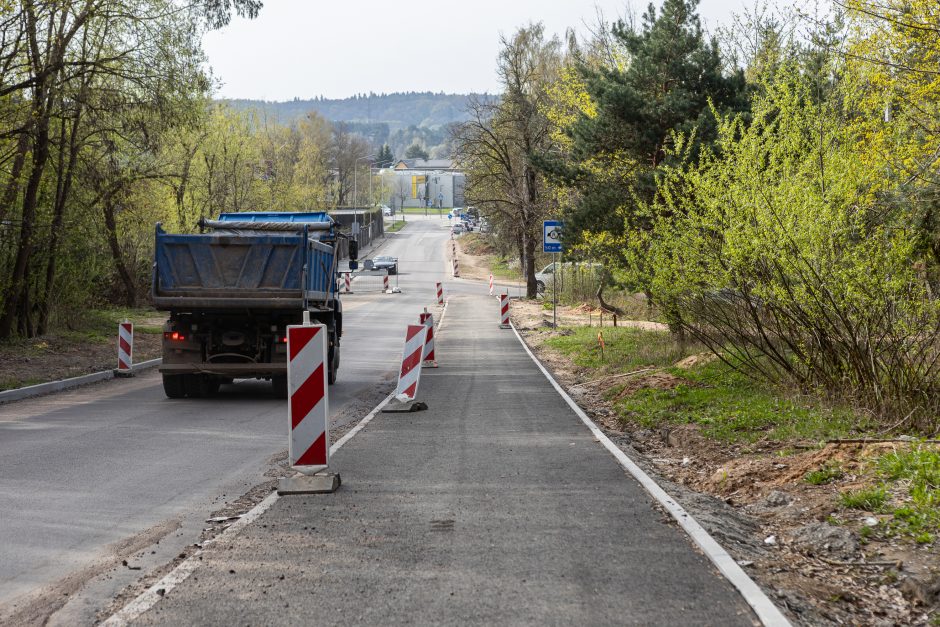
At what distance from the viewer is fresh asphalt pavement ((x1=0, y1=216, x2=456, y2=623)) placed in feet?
18.4

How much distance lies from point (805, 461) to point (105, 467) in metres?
6.71

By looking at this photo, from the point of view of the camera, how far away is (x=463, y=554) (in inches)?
222

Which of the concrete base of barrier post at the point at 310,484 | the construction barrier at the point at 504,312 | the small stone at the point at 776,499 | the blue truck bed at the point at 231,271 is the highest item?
the blue truck bed at the point at 231,271

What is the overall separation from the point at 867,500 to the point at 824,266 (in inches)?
Result: 181

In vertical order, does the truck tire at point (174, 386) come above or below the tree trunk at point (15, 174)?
below

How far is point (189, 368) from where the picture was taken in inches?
580

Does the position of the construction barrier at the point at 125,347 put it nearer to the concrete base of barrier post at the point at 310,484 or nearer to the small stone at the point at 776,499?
the concrete base of barrier post at the point at 310,484

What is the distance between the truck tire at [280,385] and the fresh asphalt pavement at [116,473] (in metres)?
0.29

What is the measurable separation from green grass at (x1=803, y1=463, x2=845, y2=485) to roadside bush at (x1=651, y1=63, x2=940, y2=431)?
194 centimetres

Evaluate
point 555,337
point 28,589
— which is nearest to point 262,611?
point 28,589

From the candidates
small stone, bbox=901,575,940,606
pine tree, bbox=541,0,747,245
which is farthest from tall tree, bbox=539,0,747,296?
small stone, bbox=901,575,940,606

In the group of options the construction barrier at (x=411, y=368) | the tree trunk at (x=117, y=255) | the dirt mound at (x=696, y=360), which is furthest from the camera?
the tree trunk at (x=117, y=255)

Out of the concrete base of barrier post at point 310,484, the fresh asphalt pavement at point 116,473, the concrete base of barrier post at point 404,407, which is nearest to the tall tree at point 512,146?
the fresh asphalt pavement at point 116,473

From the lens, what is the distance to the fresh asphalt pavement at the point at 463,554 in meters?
4.60
